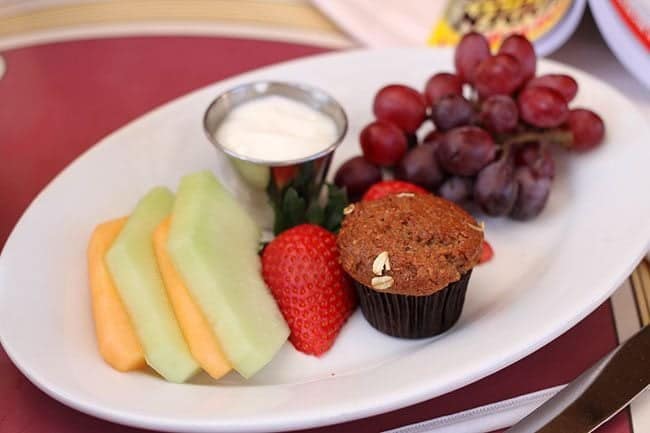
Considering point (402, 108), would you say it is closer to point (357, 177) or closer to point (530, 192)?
point (357, 177)

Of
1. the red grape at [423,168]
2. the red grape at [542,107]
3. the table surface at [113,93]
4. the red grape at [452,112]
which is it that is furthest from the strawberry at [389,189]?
the table surface at [113,93]

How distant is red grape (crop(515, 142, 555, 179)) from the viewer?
1.28 metres

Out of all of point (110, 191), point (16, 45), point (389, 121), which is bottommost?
point (16, 45)

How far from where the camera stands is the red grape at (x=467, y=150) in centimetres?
124

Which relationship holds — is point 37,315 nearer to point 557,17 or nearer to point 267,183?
point 267,183

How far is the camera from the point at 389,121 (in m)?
1.35

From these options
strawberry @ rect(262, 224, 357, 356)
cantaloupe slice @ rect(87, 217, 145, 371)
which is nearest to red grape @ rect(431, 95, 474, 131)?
strawberry @ rect(262, 224, 357, 356)

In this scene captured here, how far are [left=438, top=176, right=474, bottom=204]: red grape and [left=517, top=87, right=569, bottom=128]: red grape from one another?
0.50ft

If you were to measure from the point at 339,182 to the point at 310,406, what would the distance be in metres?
0.54

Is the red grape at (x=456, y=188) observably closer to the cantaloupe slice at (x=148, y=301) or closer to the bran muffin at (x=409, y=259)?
the bran muffin at (x=409, y=259)

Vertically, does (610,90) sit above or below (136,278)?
above

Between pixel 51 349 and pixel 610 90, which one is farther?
pixel 610 90

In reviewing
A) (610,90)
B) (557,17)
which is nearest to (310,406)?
(610,90)

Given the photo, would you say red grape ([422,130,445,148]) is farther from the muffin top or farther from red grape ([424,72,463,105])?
the muffin top
